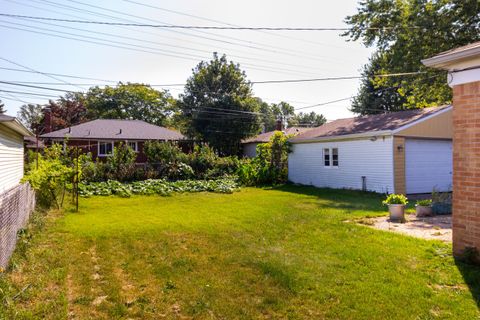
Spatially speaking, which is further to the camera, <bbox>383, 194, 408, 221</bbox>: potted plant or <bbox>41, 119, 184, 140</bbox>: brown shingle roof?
<bbox>41, 119, 184, 140</bbox>: brown shingle roof

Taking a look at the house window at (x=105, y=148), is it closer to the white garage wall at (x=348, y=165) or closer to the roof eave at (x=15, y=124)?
the white garage wall at (x=348, y=165)

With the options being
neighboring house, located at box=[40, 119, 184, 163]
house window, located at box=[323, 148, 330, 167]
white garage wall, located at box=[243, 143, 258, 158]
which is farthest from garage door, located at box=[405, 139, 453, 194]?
neighboring house, located at box=[40, 119, 184, 163]

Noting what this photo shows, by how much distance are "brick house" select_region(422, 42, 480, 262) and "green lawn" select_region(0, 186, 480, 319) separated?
1.75ft

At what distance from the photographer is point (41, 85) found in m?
18.6

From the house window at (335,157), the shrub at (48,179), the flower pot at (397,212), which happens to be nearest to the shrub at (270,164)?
the house window at (335,157)

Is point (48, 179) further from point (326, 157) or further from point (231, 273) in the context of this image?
point (326, 157)

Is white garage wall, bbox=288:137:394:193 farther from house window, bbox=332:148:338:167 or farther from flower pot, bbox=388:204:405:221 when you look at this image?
flower pot, bbox=388:204:405:221

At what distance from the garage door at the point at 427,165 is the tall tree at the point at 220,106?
1597cm

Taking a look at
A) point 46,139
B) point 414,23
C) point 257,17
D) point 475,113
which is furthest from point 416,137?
point 46,139

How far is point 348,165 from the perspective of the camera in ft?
52.1

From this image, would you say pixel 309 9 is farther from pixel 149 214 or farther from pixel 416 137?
pixel 149 214

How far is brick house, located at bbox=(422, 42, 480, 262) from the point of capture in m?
4.93

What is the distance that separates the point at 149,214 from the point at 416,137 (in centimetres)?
1113

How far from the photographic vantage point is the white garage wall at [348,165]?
14000 mm
